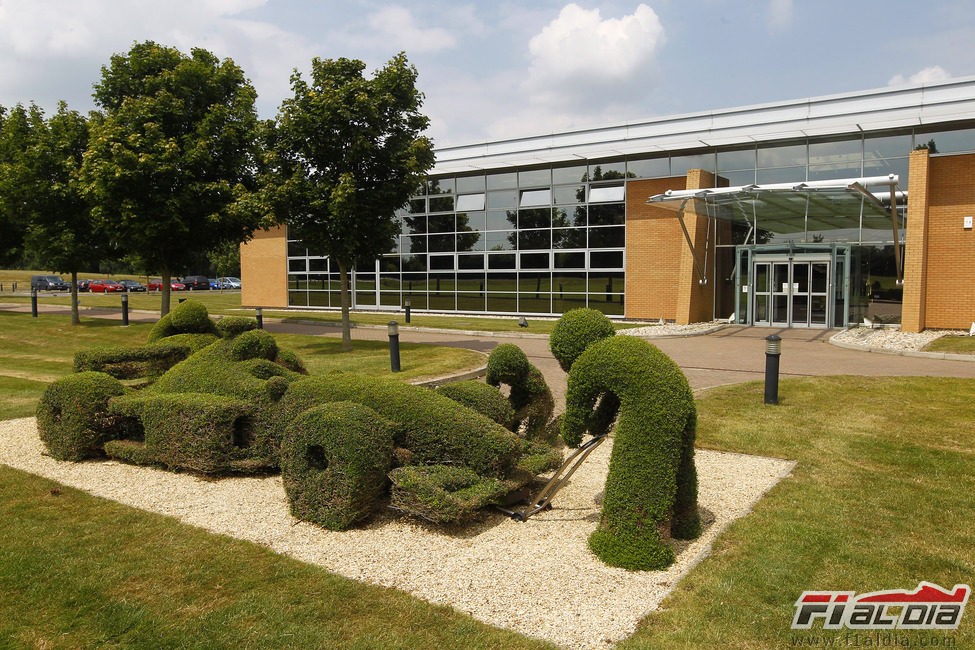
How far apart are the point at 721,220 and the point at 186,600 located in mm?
22782

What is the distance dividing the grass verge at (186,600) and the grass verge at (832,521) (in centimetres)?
118

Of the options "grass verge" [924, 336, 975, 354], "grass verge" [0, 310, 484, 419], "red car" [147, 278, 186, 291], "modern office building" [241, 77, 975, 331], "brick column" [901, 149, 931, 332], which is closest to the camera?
"grass verge" [0, 310, 484, 419]

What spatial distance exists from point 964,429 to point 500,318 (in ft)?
65.1

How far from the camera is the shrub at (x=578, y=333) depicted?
15.8 ft

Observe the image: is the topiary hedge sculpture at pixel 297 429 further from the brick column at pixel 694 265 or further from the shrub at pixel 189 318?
the brick column at pixel 694 265

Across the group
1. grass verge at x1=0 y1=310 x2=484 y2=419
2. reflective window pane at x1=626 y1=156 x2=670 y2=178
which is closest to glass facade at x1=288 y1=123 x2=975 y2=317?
reflective window pane at x1=626 y1=156 x2=670 y2=178

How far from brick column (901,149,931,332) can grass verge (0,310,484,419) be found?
1290cm

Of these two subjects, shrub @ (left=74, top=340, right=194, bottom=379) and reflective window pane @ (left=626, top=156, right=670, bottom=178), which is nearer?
shrub @ (left=74, top=340, right=194, bottom=379)

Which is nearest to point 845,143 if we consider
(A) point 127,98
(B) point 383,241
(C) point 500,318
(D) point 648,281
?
(D) point 648,281

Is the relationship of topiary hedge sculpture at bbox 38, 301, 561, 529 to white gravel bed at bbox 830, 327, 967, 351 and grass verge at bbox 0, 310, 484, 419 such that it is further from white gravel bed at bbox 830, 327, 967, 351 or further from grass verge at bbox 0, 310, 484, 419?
white gravel bed at bbox 830, 327, 967, 351

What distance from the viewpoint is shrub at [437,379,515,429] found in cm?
564

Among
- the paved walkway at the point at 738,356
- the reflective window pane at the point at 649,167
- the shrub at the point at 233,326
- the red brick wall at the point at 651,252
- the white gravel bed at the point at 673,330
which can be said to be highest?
the reflective window pane at the point at 649,167

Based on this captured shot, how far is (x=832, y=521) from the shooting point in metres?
4.96

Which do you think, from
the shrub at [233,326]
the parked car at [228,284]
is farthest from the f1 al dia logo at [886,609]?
the parked car at [228,284]
